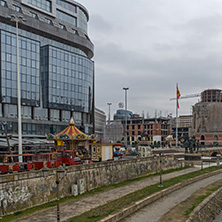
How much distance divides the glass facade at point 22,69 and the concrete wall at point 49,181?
129ft

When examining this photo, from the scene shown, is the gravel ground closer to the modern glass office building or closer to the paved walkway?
the paved walkway

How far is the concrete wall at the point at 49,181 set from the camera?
20.6m

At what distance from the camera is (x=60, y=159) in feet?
109

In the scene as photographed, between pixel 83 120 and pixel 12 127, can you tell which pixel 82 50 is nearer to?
pixel 83 120

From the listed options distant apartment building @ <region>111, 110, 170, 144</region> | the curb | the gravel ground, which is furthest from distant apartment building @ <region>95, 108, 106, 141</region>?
the gravel ground

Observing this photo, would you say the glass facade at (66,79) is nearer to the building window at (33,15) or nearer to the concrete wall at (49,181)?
the building window at (33,15)

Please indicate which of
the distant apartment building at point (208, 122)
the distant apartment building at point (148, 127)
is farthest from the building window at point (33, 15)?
the distant apartment building at point (208, 122)

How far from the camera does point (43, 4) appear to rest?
269 feet

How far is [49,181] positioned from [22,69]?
5058 centimetres

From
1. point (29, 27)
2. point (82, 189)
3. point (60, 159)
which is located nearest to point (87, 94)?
point (29, 27)

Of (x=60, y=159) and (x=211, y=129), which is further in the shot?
(x=211, y=129)

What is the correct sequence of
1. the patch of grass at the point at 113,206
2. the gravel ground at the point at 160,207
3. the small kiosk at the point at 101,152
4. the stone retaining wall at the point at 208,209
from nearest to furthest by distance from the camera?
the patch of grass at the point at 113,206
the gravel ground at the point at 160,207
the stone retaining wall at the point at 208,209
the small kiosk at the point at 101,152

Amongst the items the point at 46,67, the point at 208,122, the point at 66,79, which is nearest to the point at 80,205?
the point at 46,67

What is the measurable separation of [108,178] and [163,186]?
21.1 ft
